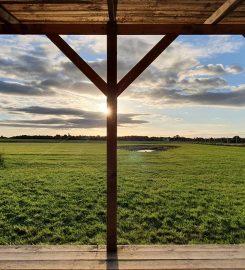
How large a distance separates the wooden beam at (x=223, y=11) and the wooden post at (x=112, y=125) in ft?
4.55

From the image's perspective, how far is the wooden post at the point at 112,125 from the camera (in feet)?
18.3

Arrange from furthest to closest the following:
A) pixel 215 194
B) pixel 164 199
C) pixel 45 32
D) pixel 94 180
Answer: pixel 94 180 < pixel 215 194 < pixel 164 199 < pixel 45 32

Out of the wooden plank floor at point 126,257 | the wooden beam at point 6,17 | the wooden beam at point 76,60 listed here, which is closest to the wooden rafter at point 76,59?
the wooden beam at point 76,60

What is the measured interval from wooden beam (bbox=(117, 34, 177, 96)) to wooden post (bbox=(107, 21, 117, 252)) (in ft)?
0.39

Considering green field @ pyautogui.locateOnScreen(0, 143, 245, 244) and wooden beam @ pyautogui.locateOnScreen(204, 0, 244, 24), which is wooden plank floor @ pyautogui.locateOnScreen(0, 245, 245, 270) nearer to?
green field @ pyautogui.locateOnScreen(0, 143, 245, 244)

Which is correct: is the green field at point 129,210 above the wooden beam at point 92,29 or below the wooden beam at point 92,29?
below

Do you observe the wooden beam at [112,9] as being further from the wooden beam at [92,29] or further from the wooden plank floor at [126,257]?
the wooden plank floor at [126,257]

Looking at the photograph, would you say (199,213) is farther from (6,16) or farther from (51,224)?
(6,16)

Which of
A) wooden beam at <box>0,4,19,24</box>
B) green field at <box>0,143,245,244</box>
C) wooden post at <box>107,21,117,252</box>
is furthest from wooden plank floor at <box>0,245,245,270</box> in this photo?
wooden beam at <box>0,4,19,24</box>

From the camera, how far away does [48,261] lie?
5.27 metres

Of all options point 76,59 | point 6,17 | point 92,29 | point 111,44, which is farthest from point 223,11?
point 6,17

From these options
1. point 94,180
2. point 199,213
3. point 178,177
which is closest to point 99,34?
point 199,213

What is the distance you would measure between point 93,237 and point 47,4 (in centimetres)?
490

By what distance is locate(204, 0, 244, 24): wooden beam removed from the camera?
4.59 meters
